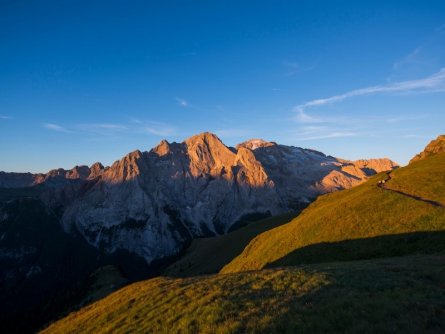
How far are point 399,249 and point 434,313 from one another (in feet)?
103

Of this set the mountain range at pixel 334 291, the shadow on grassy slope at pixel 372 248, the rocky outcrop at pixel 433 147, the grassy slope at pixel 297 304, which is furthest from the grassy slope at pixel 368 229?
the rocky outcrop at pixel 433 147

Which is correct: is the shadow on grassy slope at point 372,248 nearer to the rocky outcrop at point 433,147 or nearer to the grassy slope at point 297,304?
the grassy slope at point 297,304

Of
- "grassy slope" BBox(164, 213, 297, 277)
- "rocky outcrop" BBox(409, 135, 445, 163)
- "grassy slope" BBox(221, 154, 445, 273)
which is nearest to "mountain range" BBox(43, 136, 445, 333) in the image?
"grassy slope" BBox(221, 154, 445, 273)

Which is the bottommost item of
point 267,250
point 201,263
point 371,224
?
point 201,263

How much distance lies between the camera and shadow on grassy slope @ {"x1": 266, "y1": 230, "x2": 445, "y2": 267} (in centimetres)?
4688

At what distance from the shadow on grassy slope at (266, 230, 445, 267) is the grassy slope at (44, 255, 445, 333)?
36.8 feet

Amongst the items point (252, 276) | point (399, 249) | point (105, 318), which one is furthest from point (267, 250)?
point (105, 318)

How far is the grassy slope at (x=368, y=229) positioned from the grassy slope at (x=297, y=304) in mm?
14490

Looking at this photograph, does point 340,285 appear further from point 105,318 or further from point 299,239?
point 299,239

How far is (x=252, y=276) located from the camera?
35.8 m

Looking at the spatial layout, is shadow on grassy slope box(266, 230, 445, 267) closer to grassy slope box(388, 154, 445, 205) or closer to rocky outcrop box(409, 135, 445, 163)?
grassy slope box(388, 154, 445, 205)

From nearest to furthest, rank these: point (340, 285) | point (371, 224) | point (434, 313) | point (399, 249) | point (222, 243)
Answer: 1. point (434, 313)
2. point (340, 285)
3. point (399, 249)
4. point (371, 224)
5. point (222, 243)

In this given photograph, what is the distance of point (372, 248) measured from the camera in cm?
5209

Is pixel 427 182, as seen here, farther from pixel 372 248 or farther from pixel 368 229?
pixel 372 248
